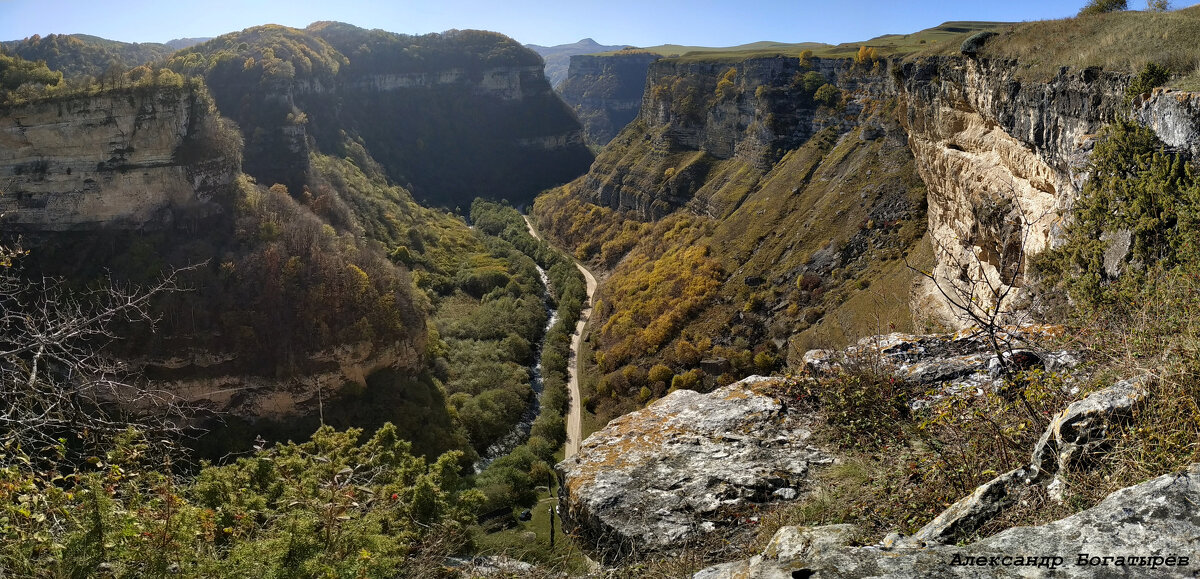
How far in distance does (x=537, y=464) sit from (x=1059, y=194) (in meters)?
21.7

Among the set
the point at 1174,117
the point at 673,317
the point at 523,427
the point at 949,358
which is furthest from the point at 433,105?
the point at 949,358

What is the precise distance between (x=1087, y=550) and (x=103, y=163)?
1477 inches

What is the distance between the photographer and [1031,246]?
1588 centimetres

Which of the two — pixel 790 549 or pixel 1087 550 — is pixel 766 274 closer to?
pixel 790 549

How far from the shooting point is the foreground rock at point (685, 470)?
796cm

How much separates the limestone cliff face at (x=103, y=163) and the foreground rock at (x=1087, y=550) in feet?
116

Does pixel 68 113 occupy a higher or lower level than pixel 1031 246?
higher

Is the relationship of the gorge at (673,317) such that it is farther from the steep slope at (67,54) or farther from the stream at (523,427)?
the steep slope at (67,54)

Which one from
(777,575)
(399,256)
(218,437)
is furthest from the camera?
(399,256)

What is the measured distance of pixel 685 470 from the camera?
8.91 meters

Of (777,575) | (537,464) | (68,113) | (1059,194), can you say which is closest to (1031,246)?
(1059,194)

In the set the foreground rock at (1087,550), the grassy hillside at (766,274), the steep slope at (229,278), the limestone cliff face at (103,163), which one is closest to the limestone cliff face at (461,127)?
the grassy hillside at (766,274)

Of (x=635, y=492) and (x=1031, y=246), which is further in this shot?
(x=1031, y=246)

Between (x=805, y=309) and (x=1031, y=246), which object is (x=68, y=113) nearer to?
(x=805, y=309)
